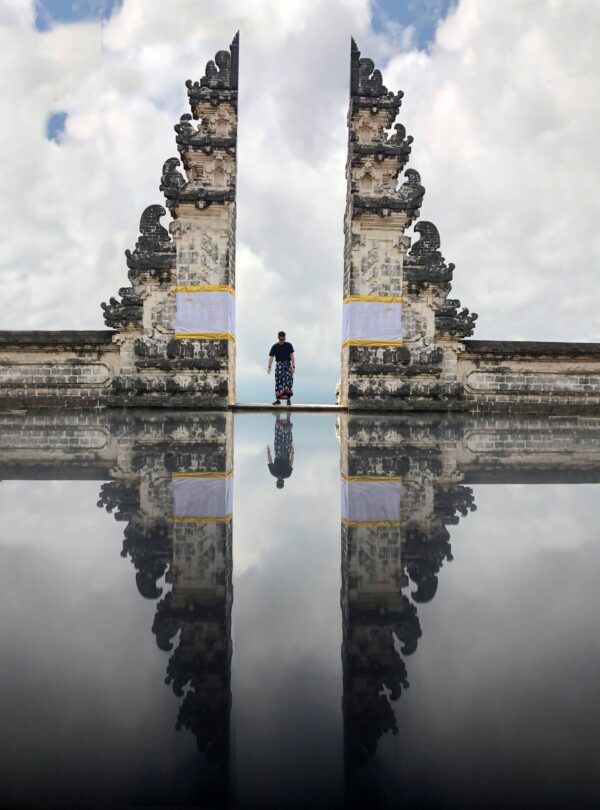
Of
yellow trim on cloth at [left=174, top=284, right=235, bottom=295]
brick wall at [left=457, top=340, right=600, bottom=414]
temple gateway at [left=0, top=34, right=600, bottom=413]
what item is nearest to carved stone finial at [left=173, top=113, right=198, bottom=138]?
temple gateway at [left=0, top=34, right=600, bottom=413]

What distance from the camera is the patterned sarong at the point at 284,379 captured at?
43.6 feet

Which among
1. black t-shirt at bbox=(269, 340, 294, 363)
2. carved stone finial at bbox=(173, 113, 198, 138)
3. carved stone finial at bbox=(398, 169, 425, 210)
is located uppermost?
carved stone finial at bbox=(173, 113, 198, 138)

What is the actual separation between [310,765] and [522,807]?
1.05ft

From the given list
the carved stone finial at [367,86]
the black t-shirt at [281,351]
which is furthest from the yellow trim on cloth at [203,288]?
the carved stone finial at [367,86]

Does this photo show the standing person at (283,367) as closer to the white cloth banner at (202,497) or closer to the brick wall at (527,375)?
the brick wall at (527,375)

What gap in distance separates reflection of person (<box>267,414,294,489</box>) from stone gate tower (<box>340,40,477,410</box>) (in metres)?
4.66

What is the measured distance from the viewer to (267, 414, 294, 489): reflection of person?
406 centimetres

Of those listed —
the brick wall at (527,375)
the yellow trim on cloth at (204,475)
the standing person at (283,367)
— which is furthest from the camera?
the standing person at (283,367)

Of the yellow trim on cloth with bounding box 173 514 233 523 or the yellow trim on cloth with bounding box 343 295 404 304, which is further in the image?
the yellow trim on cloth with bounding box 343 295 404 304

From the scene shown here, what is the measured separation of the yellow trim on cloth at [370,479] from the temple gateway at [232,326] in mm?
8080

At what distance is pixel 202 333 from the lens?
39.0 feet

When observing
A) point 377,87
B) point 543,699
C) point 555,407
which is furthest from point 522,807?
point 377,87

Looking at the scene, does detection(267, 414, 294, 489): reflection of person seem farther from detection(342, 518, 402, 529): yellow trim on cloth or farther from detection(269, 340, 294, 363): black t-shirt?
detection(269, 340, 294, 363): black t-shirt

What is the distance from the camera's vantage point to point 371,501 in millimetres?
3053
